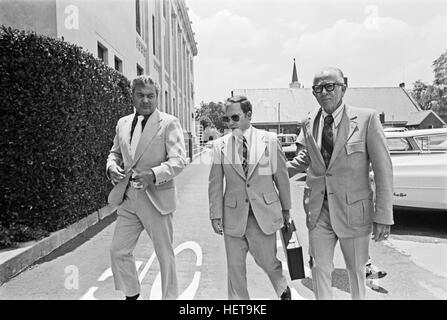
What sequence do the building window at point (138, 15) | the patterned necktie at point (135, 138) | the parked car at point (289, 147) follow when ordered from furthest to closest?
the parked car at point (289, 147), the building window at point (138, 15), the patterned necktie at point (135, 138)

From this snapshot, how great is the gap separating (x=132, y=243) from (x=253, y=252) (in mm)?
1110

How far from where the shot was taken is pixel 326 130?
2.95 metres

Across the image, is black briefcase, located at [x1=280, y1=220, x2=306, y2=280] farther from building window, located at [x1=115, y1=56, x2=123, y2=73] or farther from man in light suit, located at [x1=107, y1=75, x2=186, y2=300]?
building window, located at [x1=115, y1=56, x2=123, y2=73]

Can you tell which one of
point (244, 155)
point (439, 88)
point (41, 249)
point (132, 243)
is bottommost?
point (41, 249)

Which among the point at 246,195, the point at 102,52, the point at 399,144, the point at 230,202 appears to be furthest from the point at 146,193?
the point at 102,52

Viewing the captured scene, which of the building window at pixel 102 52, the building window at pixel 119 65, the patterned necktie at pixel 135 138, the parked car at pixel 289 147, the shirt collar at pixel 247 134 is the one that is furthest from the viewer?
the parked car at pixel 289 147

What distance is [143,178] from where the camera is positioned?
3018 mm

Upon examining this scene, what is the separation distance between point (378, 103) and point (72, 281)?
67110 mm

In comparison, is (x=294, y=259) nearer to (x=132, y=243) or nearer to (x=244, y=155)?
(x=244, y=155)

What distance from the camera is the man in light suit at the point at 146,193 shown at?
3.16m

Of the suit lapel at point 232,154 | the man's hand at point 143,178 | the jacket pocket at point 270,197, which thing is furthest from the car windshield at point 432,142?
the man's hand at point 143,178

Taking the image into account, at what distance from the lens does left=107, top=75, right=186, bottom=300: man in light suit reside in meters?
3.16

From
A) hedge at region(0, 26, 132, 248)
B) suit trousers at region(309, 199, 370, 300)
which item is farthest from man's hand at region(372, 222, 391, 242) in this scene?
hedge at region(0, 26, 132, 248)

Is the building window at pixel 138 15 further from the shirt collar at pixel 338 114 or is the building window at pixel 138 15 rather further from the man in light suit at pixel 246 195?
the shirt collar at pixel 338 114
